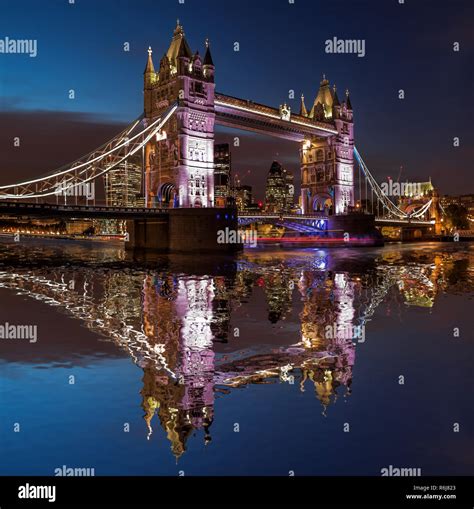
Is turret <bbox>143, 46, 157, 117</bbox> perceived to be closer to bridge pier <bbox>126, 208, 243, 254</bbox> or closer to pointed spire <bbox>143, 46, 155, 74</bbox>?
pointed spire <bbox>143, 46, 155, 74</bbox>

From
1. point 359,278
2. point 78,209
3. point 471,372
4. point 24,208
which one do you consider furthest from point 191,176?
point 471,372

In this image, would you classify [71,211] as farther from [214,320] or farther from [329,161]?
[329,161]

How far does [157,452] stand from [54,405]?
212 centimetres

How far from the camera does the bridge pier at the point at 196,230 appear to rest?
4944 centimetres

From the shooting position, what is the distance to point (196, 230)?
50.1m

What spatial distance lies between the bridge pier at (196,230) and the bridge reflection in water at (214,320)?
20.3 m

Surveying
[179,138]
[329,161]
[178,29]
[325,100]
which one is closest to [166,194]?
[179,138]

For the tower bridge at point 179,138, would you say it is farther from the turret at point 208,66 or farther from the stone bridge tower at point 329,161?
the stone bridge tower at point 329,161

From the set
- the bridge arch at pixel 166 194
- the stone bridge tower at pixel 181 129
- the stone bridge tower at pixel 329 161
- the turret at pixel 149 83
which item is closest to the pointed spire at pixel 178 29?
the stone bridge tower at pixel 181 129

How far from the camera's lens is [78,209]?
1834 inches

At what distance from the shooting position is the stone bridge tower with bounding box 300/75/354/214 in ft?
285

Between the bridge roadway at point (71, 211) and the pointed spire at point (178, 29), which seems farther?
the pointed spire at point (178, 29)

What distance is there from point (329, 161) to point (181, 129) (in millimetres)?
36450

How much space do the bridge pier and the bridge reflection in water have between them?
2034 cm
